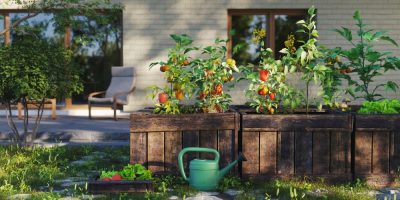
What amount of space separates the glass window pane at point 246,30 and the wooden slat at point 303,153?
642 cm

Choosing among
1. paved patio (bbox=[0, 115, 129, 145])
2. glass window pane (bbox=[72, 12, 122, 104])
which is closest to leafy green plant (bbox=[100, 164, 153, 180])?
paved patio (bbox=[0, 115, 129, 145])

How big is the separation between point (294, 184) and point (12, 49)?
3309mm

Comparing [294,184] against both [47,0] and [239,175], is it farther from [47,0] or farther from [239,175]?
[47,0]

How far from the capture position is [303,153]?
4.57 m

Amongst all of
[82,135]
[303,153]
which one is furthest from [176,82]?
[82,135]

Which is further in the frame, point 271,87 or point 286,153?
point 271,87

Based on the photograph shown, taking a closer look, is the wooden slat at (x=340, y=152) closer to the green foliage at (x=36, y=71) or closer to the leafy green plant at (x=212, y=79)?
the leafy green plant at (x=212, y=79)

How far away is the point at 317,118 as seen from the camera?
4.55 meters

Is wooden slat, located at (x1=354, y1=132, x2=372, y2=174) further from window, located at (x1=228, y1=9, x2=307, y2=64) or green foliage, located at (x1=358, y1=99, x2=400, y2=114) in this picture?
window, located at (x1=228, y1=9, x2=307, y2=64)

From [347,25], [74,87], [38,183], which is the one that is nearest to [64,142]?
[74,87]

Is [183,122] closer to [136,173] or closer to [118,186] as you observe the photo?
[136,173]

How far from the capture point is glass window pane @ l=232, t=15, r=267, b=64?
10.9 m

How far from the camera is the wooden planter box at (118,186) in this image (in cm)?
415

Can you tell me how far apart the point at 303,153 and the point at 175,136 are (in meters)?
1.03
